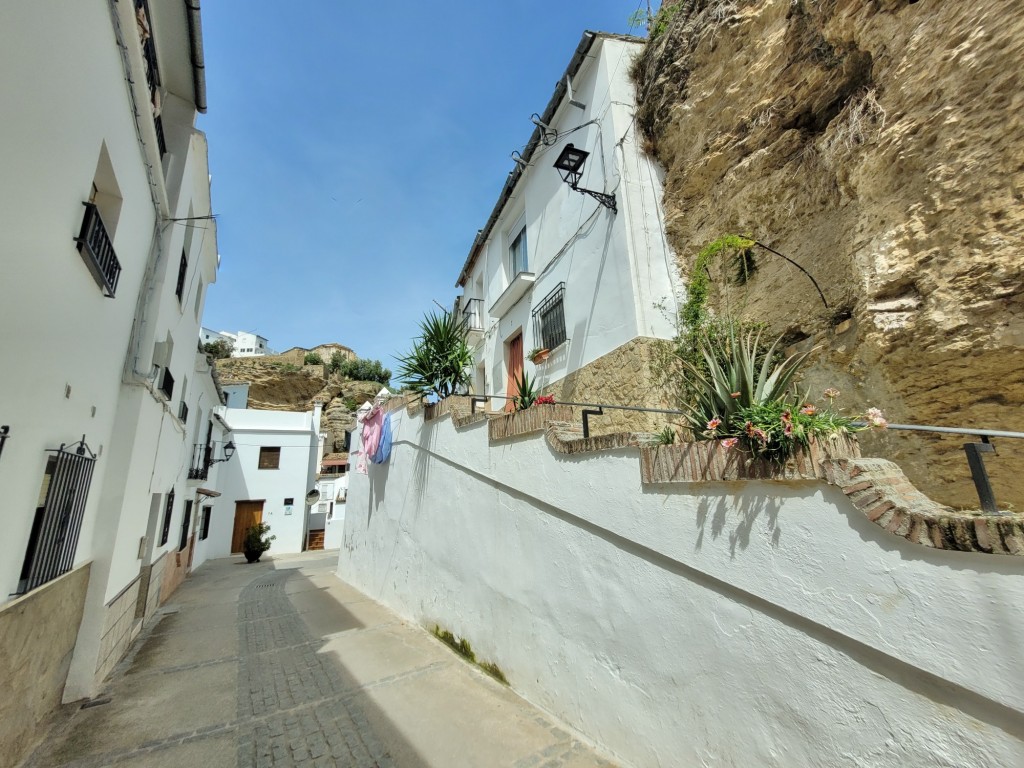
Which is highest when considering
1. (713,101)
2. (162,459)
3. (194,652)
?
(713,101)

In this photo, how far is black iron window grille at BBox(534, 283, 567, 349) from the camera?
26.1ft

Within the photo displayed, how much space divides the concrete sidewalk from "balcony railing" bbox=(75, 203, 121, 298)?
4.02 m

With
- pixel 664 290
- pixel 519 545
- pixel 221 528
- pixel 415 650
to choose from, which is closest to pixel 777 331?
pixel 664 290

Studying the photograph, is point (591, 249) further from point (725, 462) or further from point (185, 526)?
point (185, 526)

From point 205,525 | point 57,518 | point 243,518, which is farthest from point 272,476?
point 57,518

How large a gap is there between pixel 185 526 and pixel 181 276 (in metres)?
8.56

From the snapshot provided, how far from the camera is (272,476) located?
20.3 meters

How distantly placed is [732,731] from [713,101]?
725 cm

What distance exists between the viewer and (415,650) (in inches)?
228

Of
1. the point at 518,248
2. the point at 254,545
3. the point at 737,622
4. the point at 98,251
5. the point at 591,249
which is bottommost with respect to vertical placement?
the point at 254,545

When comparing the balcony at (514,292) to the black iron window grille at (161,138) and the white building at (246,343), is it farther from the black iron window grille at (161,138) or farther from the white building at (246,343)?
the white building at (246,343)

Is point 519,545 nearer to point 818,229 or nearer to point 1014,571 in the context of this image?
point 1014,571

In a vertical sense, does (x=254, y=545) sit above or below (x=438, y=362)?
below

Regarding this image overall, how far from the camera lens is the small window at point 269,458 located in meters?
20.4
